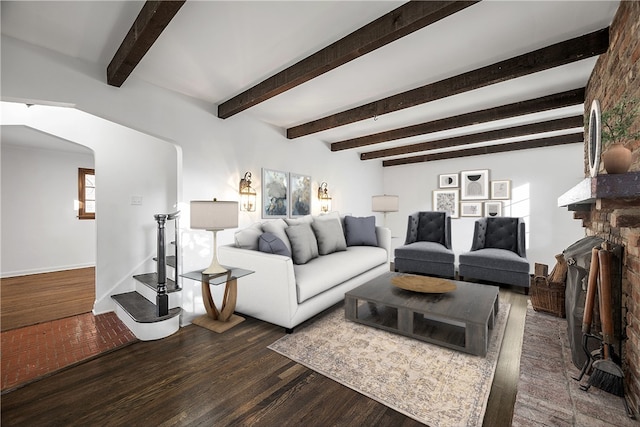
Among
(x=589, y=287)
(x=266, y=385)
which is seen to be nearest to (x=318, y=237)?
(x=266, y=385)

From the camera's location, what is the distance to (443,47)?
2.20 m

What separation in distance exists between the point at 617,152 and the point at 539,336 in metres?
1.48

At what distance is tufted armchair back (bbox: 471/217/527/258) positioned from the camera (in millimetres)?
4059

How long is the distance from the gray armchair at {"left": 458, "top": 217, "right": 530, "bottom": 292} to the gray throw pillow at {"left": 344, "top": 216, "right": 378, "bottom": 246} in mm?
1350

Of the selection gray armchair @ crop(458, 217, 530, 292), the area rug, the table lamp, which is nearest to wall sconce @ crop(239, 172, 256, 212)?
the table lamp

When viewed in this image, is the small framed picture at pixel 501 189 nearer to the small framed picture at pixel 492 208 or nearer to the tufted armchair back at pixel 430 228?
the small framed picture at pixel 492 208

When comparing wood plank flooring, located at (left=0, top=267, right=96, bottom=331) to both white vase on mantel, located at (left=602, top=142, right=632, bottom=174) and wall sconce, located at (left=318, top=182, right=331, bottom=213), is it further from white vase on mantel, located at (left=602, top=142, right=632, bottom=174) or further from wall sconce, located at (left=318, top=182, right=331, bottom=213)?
white vase on mantel, located at (left=602, top=142, right=632, bottom=174)

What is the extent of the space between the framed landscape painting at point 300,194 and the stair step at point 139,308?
7.58ft

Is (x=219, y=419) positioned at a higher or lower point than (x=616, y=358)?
lower

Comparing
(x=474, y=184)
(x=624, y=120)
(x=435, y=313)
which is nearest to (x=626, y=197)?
(x=624, y=120)

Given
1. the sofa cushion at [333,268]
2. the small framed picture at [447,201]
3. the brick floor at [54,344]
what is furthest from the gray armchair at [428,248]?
the brick floor at [54,344]

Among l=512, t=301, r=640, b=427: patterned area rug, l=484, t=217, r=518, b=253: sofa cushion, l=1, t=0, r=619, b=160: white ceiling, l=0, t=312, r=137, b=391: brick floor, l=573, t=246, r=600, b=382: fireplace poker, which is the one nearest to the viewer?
l=512, t=301, r=640, b=427: patterned area rug

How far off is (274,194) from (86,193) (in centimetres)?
436

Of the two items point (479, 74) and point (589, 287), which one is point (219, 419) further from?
point (479, 74)
